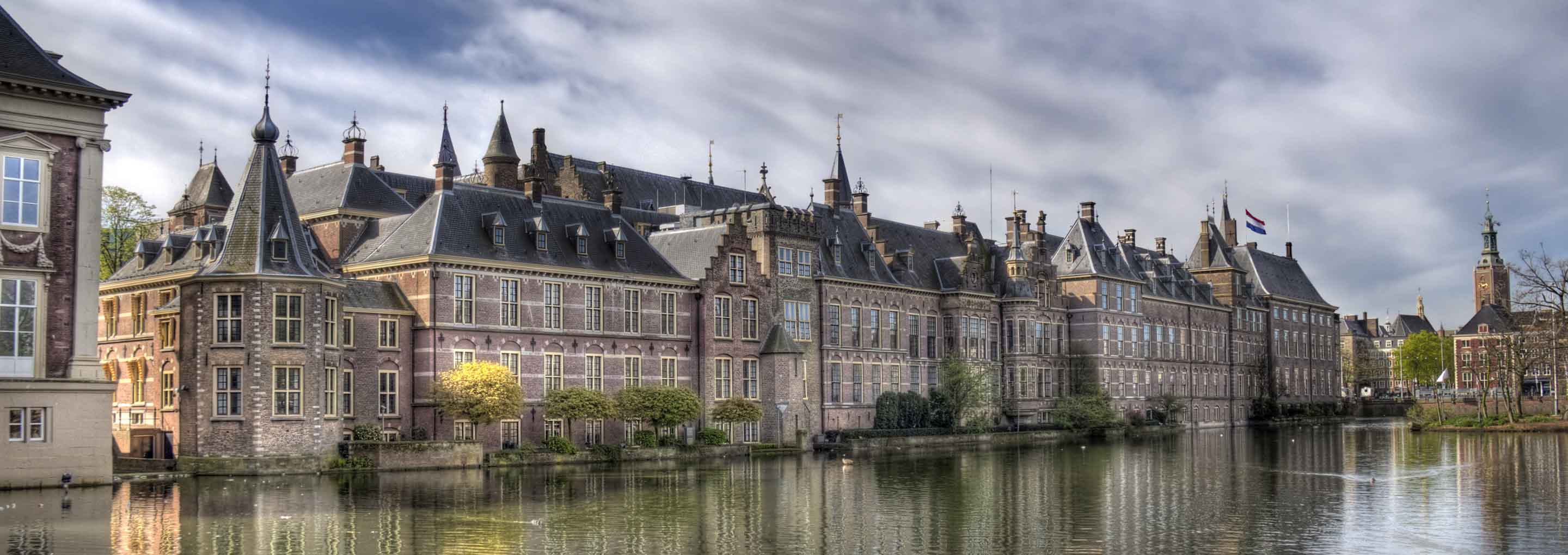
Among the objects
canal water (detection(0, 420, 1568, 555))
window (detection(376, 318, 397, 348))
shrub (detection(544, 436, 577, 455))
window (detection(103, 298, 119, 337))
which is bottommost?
canal water (detection(0, 420, 1568, 555))

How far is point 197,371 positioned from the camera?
169 feet

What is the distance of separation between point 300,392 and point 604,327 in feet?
54.1

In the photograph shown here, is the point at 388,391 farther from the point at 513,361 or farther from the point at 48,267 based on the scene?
the point at 48,267

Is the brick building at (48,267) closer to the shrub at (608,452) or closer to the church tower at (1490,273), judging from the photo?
the shrub at (608,452)

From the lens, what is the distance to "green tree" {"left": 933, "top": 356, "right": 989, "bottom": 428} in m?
83.6

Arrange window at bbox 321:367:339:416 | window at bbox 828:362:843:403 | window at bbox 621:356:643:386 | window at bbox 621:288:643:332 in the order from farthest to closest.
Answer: window at bbox 828:362:843:403
window at bbox 621:288:643:332
window at bbox 621:356:643:386
window at bbox 321:367:339:416

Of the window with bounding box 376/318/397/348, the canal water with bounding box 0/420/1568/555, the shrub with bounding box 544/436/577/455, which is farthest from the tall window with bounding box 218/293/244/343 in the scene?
the shrub with bounding box 544/436/577/455

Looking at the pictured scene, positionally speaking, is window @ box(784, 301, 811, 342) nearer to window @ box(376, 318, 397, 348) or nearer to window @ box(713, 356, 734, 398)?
window @ box(713, 356, 734, 398)

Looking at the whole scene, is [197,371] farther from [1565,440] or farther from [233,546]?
[1565,440]

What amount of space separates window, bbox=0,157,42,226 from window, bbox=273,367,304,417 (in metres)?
13.4

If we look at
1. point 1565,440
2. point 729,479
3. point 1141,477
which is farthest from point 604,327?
point 1565,440

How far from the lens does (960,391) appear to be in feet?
274

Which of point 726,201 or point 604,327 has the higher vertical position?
point 726,201

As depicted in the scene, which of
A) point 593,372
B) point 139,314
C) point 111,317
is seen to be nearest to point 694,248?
point 593,372
